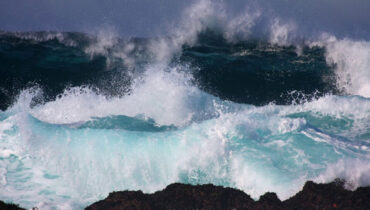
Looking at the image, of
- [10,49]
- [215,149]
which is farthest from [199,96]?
[10,49]

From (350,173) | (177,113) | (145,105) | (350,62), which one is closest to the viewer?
(350,173)

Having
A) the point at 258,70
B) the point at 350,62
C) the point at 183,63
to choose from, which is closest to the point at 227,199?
the point at 183,63

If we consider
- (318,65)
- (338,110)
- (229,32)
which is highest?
(229,32)

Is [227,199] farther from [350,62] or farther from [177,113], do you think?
[350,62]

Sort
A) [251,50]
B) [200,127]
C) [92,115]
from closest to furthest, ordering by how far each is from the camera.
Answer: [200,127]
[92,115]
[251,50]

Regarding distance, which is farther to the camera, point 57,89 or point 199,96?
point 57,89

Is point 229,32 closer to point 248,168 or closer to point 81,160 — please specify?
point 248,168
